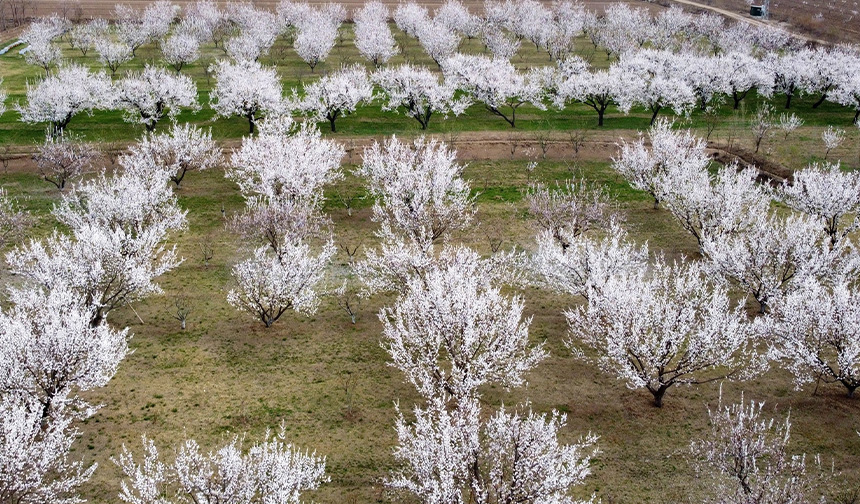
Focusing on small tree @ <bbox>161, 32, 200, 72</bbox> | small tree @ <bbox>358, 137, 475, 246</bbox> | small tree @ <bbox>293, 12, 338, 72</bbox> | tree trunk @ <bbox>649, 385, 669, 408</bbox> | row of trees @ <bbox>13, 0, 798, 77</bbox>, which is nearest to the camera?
tree trunk @ <bbox>649, 385, 669, 408</bbox>

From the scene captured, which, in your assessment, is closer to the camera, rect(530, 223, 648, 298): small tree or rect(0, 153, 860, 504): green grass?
rect(0, 153, 860, 504): green grass

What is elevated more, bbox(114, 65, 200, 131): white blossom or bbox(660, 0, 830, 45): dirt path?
bbox(660, 0, 830, 45): dirt path

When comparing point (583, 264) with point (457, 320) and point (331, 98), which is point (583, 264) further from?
point (331, 98)

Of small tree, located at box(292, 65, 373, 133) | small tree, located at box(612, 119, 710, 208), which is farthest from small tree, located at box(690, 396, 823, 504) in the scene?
small tree, located at box(292, 65, 373, 133)

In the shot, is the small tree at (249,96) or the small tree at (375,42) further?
the small tree at (375,42)

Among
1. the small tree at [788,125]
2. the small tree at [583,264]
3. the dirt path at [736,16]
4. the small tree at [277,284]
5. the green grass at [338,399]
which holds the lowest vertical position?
the green grass at [338,399]

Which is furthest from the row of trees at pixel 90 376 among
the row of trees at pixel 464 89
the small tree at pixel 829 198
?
the small tree at pixel 829 198

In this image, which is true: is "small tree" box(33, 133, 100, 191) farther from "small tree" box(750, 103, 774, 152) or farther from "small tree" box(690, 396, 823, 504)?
"small tree" box(750, 103, 774, 152)

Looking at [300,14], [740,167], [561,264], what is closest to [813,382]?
[561,264]

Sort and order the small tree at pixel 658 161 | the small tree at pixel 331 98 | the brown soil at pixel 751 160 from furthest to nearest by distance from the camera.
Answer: the small tree at pixel 331 98 → the brown soil at pixel 751 160 → the small tree at pixel 658 161

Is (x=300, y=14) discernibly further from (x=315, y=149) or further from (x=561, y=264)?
(x=561, y=264)

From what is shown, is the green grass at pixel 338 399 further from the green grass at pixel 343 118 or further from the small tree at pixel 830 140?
the small tree at pixel 830 140

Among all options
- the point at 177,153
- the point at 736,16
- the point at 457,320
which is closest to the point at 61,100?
the point at 177,153

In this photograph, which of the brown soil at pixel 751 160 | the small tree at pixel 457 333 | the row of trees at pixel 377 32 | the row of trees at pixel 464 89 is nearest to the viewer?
the small tree at pixel 457 333
